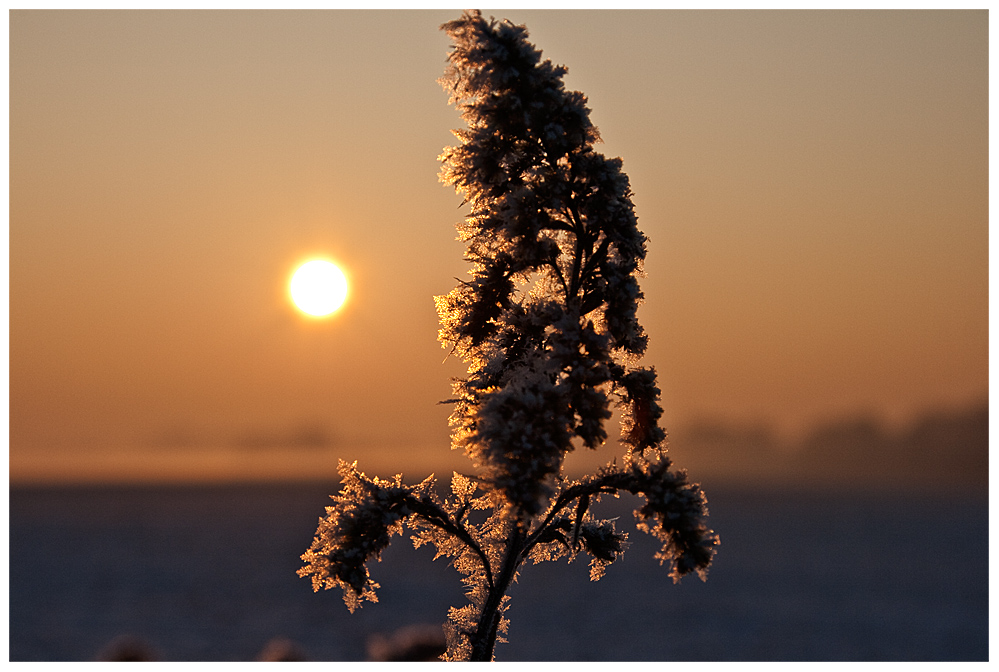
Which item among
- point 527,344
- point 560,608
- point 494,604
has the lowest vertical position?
point 560,608

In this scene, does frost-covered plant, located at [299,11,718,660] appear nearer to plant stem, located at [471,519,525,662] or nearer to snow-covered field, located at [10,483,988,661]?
plant stem, located at [471,519,525,662]

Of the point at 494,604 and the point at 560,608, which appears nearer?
the point at 494,604

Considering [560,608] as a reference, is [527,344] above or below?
above

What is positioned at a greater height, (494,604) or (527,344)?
(527,344)

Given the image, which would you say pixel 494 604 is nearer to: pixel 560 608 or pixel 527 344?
pixel 527 344

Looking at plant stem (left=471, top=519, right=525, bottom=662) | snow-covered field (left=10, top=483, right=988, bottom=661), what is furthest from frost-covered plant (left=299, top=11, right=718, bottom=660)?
snow-covered field (left=10, top=483, right=988, bottom=661)

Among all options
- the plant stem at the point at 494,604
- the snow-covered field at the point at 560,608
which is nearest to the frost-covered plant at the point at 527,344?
the plant stem at the point at 494,604

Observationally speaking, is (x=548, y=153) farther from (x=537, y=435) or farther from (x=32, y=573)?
(x=32, y=573)

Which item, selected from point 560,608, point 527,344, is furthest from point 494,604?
point 560,608
